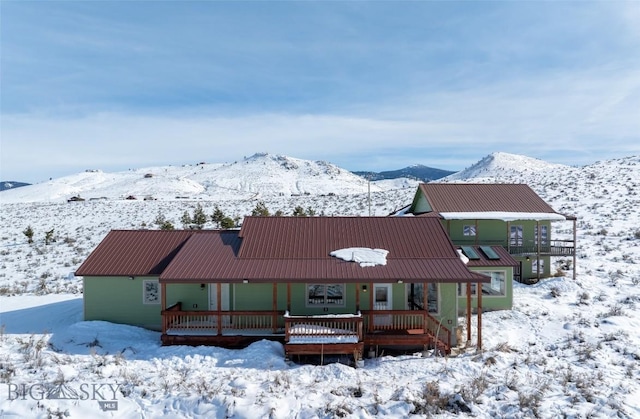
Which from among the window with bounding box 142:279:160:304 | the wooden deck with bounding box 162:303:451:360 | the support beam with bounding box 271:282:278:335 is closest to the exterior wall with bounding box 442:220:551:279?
the wooden deck with bounding box 162:303:451:360

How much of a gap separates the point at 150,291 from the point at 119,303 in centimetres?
132

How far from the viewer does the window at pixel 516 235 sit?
24.8 meters

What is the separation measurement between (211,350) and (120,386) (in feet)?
11.1

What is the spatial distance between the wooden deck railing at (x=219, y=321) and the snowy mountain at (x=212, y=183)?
61110 millimetres

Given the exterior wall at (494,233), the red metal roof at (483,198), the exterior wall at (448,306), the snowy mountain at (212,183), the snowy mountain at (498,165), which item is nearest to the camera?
the exterior wall at (448,306)

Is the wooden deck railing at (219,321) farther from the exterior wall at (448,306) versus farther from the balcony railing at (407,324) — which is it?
the exterior wall at (448,306)

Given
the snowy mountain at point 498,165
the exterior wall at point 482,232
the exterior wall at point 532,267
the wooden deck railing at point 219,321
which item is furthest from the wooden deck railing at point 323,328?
the snowy mountain at point 498,165

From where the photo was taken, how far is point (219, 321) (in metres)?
14.9

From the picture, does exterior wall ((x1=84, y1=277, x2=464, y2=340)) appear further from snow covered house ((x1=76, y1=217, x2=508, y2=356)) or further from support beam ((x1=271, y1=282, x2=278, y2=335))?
support beam ((x1=271, y1=282, x2=278, y2=335))

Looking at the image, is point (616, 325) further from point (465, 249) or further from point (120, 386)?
point (120, 386)

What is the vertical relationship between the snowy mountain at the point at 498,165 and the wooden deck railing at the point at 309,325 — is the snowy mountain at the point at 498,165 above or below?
above

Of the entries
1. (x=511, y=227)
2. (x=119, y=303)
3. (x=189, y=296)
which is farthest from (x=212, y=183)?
(x=189, y=296)

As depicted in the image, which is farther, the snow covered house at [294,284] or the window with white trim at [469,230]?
the window with white trim at [469,230]

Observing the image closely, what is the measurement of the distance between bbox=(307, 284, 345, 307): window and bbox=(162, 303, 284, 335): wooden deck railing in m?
1.38
